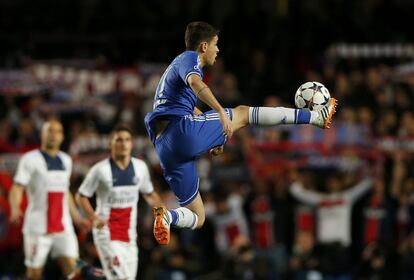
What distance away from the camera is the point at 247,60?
19969 millimetres

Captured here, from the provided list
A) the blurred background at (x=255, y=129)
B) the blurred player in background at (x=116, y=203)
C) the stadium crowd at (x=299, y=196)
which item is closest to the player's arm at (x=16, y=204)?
the blurred player in background at (x=116, y=203)

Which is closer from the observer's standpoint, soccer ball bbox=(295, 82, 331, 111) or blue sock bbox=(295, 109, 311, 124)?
blue sock bbox=(295, 109, 311, 124)

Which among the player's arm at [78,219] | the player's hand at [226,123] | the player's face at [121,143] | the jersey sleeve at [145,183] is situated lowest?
the player's arm at [78,219]

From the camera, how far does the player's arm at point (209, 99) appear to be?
999 cm

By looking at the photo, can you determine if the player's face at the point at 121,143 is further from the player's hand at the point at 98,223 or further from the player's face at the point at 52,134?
the player's face at the point at 52,134

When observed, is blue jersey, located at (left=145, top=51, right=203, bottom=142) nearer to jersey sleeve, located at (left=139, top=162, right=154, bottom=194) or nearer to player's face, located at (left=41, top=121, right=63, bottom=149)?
jersey sleeve, located at (left=139, top=162, right=154, bottom=194)

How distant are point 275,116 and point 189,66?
0.99 metres

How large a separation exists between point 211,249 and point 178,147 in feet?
19.8

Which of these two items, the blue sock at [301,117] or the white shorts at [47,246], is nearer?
the blue sock at [301,117]

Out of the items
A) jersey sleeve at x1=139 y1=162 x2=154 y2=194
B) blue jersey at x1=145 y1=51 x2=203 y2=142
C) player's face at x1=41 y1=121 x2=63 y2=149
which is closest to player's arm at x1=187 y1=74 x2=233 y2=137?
blue jersey at x1=145 y1=51 x2=203 y2=142

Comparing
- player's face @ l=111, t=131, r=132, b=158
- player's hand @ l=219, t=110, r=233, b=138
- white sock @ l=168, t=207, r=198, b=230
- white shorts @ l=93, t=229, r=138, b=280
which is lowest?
white shorts @ l=93, t=229, r=138, b=280

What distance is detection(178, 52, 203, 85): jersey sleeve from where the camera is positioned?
33.7ft

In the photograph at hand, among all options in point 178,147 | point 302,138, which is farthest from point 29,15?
point 178,147

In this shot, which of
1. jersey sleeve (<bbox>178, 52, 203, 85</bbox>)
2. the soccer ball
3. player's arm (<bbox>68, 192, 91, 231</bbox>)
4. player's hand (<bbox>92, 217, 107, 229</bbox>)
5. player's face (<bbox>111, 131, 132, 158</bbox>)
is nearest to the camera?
jersey sleeve (<bbox>178, 52, 203, 85</bbox>)
